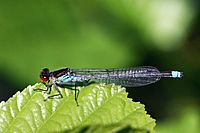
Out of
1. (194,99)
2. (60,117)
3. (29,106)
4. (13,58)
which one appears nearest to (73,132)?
(60,117)

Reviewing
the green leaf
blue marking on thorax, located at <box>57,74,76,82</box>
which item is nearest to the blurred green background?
blue marking on thorax, located at <box>57,74,76,82</box>

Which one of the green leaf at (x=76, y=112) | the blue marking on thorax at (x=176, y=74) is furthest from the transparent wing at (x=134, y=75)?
the green leaf at (x=76, y=112)

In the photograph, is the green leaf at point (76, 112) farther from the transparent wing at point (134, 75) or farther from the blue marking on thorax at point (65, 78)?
the transparent wing at point (134, 75)

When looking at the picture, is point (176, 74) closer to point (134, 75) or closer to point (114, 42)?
point (134, 75)

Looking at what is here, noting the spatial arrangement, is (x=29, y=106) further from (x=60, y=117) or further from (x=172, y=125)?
(x=172, y=125)

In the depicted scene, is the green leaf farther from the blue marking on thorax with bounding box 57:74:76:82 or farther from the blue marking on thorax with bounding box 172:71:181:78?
the blue marking on thorax with bounding box 172:71:181:78
